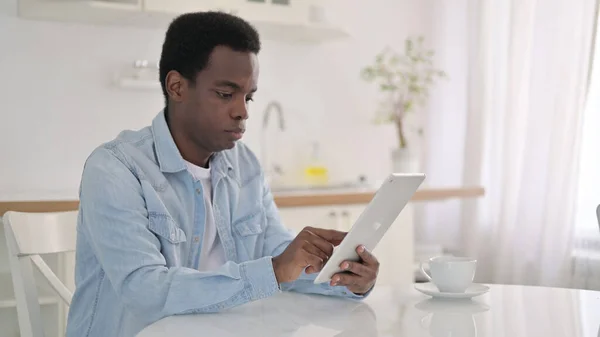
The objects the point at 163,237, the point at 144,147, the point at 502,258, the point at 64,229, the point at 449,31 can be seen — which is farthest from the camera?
the point at 449,31

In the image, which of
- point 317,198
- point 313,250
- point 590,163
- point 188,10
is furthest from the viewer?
point 590,163

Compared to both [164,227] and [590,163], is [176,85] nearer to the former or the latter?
[164,227]

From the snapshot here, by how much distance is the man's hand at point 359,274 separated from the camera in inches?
53.0

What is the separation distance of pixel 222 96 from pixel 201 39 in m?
0.12

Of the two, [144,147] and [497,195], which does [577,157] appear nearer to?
[497,195]

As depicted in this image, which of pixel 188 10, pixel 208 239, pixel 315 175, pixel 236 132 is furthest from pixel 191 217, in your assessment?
pixel 315 175

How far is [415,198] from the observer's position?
10.6 feet

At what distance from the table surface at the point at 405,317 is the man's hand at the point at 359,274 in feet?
0.09

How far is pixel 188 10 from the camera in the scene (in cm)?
319

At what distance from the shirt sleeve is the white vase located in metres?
2.30

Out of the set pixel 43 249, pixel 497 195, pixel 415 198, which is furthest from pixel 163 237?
pixel 497 195

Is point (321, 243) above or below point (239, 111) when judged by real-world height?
below

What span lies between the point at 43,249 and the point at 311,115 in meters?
2.38

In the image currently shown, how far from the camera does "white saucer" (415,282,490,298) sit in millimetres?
1361
